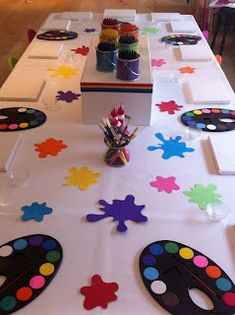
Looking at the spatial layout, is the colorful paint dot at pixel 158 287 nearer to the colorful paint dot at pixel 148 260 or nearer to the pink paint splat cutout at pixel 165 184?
the colorful paint dot at pixel 148 260

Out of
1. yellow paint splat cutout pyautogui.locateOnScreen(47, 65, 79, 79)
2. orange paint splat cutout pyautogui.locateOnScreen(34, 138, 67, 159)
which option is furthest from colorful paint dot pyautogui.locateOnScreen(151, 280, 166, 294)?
yellow paint splat cutout pyautogui.locateOnScreen(47, 65, 79, 79)

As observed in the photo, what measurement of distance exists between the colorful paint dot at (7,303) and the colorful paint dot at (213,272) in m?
0.36

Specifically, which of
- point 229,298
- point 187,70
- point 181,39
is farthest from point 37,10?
point 229,298

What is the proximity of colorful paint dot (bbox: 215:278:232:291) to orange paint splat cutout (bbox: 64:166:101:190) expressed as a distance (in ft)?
1.26

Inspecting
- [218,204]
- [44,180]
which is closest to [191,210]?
[218,204]

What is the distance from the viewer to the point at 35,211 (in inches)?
32.1

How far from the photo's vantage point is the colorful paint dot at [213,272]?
669mm

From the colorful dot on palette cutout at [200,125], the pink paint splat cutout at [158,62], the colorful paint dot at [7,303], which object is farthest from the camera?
the pink paint splat cutout at [158,62]

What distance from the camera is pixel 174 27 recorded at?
1.92 metres

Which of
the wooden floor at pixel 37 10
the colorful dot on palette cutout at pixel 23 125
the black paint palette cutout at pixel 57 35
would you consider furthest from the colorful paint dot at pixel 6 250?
the wooden floor at pixel 37 10

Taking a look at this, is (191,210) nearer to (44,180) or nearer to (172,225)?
(172,225)

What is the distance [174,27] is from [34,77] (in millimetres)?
904

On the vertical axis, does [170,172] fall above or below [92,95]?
below

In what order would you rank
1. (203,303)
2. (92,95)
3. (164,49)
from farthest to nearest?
1. (164,49)
2. (92,95)
3. (203,303)
